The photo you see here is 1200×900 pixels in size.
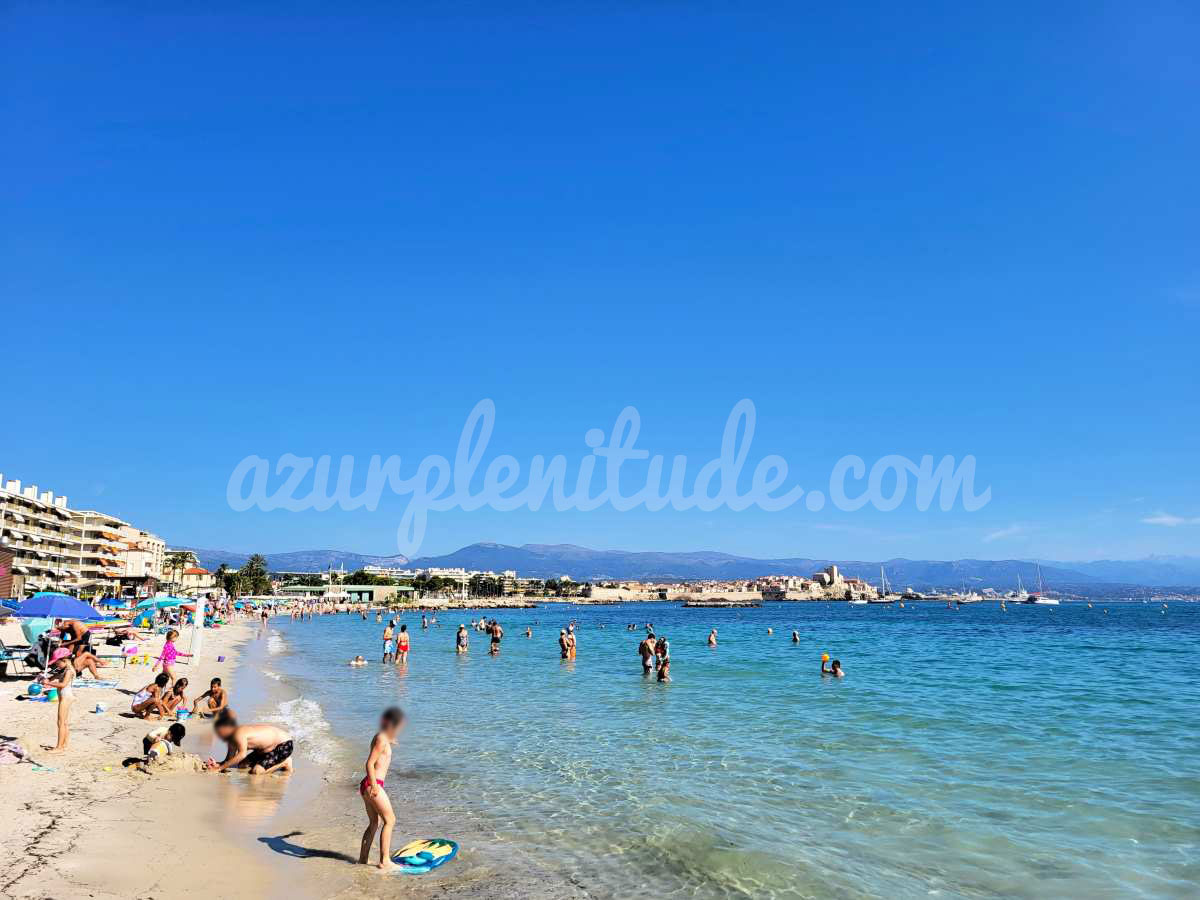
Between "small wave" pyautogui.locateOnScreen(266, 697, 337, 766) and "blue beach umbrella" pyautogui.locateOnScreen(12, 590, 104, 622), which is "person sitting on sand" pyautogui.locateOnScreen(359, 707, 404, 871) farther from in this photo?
"blue beach umbrella" pyautogui.locateOnScreen(12, 590, 104, 622)

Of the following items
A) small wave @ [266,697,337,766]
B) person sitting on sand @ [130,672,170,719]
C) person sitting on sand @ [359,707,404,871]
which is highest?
person sitting on sand @ [359,707,404,871]

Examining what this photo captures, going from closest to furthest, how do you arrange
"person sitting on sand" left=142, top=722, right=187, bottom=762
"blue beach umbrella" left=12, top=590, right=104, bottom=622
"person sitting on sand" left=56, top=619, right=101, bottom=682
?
"person sitting on sand" left=142, top=722, right=187, bottom=762
"person sitting on sand" left=56, top=619, right=101, bottom=682
"blue beach umbrella" left=12, top=590, right=104, bottom=622

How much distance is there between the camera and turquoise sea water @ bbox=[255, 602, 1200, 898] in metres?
9.14

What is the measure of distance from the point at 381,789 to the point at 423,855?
104 cm

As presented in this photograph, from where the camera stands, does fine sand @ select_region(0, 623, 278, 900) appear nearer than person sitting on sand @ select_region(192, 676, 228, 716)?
Yes

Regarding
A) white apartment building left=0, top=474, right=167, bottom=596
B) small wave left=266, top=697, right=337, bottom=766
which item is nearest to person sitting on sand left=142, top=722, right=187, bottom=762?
small wave left=266, top=697, right=337, bottom=766

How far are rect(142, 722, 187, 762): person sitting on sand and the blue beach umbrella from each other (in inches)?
397

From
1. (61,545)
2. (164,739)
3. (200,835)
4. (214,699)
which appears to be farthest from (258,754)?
(61,545)

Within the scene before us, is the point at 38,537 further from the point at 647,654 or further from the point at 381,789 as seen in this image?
the point at 381,789

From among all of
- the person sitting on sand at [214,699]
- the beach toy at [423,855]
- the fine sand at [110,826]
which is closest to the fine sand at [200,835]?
the fine sand at [110,826]

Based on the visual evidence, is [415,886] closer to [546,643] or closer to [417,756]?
[417,756]

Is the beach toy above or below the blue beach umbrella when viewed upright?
below

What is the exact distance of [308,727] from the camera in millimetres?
18031

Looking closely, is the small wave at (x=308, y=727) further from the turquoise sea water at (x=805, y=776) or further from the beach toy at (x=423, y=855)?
the beach toy at (x=423, y=855)
